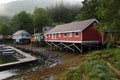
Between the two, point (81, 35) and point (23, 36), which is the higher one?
point (23, 36)

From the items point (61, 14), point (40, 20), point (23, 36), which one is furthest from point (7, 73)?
point (61, 14)

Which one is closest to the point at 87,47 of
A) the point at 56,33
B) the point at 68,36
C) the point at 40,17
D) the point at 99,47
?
the point at 99,47

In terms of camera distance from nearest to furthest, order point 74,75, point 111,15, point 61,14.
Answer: point 74,75
point 111,15
point 61,14

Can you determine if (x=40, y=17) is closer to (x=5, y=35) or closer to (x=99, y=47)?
(x=5, y=35)

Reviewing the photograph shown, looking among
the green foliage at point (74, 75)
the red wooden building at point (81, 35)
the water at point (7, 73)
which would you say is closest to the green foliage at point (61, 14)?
the red wooden building at point (81, 35)

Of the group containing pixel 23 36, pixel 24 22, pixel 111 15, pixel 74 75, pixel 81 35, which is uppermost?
pixel 24 22

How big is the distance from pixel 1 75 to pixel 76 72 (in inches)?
527

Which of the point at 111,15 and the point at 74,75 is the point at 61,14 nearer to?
the point at 111,15

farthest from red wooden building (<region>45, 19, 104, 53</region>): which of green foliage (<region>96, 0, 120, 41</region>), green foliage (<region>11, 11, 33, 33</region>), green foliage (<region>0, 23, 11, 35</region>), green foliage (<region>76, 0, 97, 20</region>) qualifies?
green foliage (<region>0, 23, 11, 35</region>)

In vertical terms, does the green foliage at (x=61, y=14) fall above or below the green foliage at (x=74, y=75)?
above

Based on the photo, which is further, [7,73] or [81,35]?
[81,35]

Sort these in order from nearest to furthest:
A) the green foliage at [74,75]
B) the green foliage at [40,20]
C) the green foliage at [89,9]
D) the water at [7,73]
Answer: the green foliage at [74,75], the water at [7,73], the green foliage at [89,9], the green foliage at [40,20]

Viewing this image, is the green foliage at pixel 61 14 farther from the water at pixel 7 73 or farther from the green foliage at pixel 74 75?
the green foliage at pixel 74 75

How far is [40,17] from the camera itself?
89.3 meters
